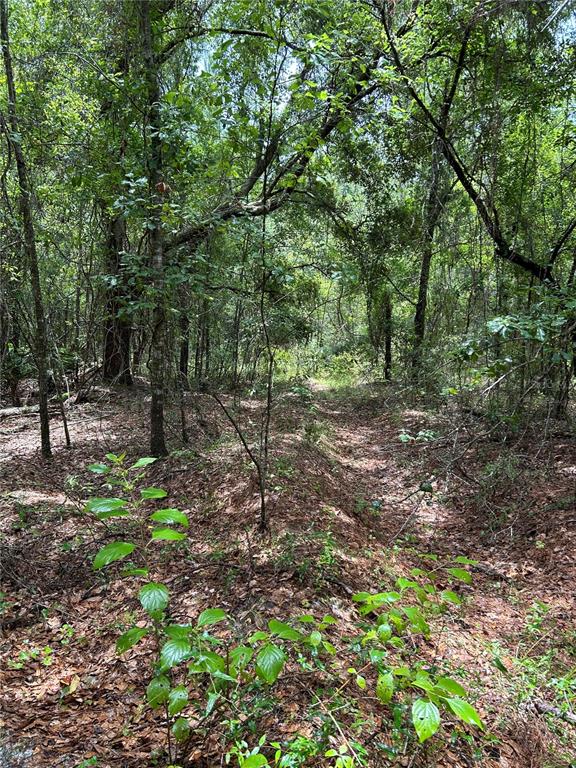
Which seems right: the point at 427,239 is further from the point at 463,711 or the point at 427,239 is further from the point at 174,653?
the point at 174,653

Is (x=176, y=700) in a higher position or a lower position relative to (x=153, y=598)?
lower

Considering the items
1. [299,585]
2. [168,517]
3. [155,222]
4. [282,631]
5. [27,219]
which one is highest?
[27,219]

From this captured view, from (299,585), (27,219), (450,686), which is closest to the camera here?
(450,686)

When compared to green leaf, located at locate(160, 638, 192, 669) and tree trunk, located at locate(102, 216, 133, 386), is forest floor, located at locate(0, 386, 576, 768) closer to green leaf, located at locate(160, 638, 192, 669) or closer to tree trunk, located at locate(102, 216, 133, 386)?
green leaf, located at locate(160, 638, 192, 669)

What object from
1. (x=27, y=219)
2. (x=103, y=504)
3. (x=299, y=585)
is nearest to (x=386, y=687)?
(x=103, y=504)

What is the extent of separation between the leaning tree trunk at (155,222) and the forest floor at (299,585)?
809 millimetres

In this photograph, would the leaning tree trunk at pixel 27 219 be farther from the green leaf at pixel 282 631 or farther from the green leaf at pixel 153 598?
the green leaf at pixel 282 631

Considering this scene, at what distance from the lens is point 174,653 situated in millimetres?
1667

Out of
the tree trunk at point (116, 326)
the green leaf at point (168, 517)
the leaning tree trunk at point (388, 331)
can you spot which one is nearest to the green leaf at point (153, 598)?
the green leaf at point (168, 517)

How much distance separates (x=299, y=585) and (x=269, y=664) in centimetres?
184

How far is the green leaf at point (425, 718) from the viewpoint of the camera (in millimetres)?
1530

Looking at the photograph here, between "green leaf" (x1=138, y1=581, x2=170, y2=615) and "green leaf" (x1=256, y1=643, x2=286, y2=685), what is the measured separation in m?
0.44

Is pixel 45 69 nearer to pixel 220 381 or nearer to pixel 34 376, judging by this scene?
pixel 220 381

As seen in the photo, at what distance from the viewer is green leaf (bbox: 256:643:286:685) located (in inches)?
67.4
